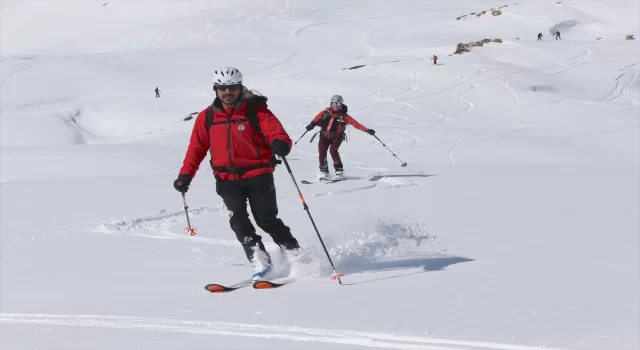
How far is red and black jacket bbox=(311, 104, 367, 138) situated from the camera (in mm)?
13008

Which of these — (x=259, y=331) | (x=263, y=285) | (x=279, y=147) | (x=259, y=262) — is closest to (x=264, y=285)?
(x=263, y=285)

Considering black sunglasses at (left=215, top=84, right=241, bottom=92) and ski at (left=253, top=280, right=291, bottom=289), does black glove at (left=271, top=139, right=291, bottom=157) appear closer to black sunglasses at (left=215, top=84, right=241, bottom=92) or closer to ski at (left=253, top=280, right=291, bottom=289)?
black sunglasses at (left=215, top=84, right=241, bottom=92)

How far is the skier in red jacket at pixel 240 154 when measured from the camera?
5.69 m

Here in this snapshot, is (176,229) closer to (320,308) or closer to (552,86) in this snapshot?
(320,308)

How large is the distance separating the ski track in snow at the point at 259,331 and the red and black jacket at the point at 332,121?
27.7 ft

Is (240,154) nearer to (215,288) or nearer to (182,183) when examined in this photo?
(182,183)

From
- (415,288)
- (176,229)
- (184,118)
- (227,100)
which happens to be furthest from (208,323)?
(184,118)

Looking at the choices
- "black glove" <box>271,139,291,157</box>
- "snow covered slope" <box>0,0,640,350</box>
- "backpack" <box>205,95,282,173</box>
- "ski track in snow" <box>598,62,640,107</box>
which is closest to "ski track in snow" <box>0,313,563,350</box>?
"snow covered slope" <box>0,0,640,350</box>

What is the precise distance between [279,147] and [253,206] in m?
0.74

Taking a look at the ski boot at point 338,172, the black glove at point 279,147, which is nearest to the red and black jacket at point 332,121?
the ski boot at point 338,172

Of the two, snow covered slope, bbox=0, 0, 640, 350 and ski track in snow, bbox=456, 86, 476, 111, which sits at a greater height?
snow covered slope, bbox=0, 0, 640, 350

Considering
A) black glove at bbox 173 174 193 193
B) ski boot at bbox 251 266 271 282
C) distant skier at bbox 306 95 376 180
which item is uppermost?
black glove at bbox 173 174 193 193

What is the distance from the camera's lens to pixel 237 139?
18.9 feet

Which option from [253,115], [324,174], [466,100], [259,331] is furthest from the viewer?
[466,100]
